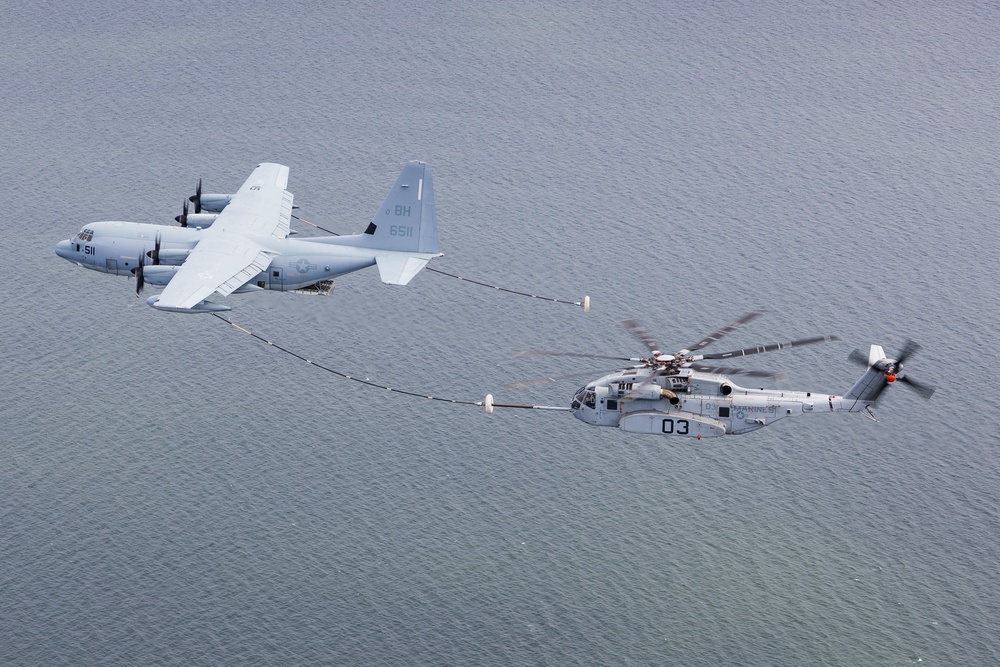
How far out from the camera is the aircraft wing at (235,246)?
134 m

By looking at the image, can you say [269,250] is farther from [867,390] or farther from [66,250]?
[867,390]

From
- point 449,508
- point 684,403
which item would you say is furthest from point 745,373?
point 449,508

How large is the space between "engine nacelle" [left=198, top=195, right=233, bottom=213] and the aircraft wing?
1.77 metres

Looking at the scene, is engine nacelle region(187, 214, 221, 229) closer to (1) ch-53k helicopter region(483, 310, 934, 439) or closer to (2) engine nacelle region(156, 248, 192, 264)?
(2) engine nacelle region(156, 248, 192, 264)

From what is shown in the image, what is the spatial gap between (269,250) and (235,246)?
3.40 m

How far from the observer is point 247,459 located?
179m

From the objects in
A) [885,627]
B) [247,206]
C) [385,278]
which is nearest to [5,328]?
[247,206]

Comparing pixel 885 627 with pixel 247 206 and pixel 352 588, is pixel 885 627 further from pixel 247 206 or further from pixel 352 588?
pixel 247 206

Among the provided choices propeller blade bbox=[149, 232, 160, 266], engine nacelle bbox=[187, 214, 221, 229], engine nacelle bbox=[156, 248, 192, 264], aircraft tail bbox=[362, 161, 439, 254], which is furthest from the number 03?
engine nacelle bbox=[187, 214, 221, 229]

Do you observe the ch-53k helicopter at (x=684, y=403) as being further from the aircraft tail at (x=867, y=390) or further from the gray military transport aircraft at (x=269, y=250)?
the gray military transport aircraft at (x=269, y=250)

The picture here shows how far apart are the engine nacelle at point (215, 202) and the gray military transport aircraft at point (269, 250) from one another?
754 centimetres

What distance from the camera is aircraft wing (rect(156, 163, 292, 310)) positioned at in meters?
134

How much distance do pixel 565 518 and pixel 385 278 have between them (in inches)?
1882

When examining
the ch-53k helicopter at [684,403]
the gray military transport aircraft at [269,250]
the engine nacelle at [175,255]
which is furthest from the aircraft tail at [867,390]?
the engine nacelle at [175,255]
